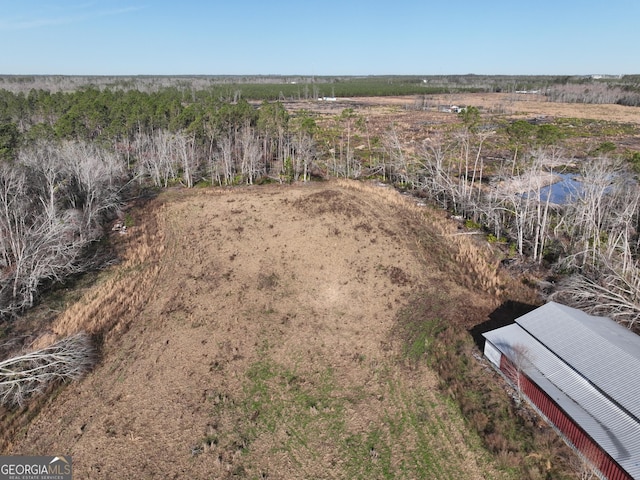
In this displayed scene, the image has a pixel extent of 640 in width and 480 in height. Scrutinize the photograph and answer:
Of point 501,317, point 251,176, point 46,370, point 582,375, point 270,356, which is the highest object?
point 251,176

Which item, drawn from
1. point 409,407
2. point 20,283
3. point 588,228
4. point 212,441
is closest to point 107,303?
point 20,283

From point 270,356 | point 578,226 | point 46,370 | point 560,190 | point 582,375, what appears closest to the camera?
point 582,375

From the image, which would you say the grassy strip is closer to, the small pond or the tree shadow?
the tree shadow

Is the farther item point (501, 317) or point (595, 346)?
point (501, 317)

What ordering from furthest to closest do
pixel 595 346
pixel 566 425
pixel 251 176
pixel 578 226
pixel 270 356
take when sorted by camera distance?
pixel 251 176
pixel 578 226
pixel 270 356
pixel 595 346
pixel 566 425

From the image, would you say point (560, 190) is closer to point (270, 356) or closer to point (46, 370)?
point (270, 356)

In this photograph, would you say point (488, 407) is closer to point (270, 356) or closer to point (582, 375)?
point (582, 375)

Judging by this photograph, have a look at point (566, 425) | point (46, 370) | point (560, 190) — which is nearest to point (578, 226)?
→ point (560, 190)

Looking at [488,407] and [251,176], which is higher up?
[251,176]
